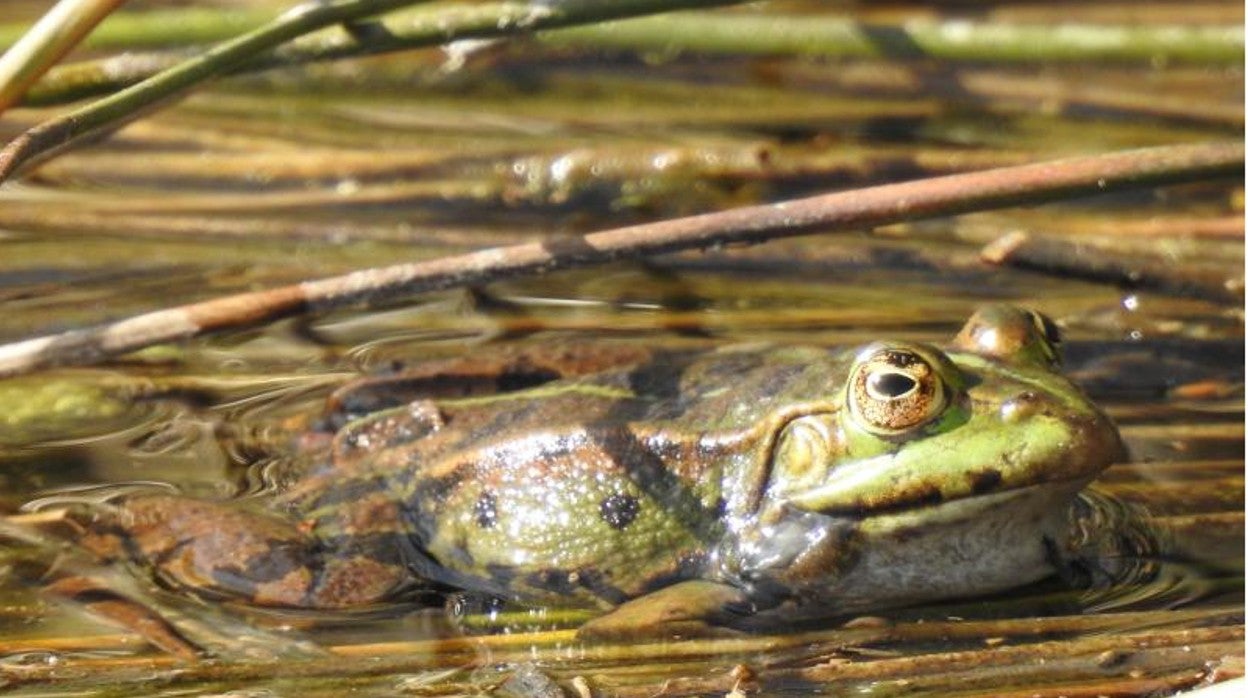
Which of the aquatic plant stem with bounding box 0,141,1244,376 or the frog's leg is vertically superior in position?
the aquatic plant stem with bounding box 0,141,1244,376

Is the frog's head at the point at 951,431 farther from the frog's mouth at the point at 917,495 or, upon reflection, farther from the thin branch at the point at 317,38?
the thin branch at the point at 317,38

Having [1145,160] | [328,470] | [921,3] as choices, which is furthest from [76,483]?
[921,3]

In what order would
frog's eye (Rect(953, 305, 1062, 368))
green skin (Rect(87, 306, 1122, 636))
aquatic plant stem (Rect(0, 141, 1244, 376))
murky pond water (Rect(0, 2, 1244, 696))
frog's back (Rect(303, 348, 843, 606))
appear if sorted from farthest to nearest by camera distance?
aquatic plant stem (Rect(0, 141, 1244, 376))
frog's back (Rect(303, 348, 843, 606))
frog's eye (Rect(953, 305, 1062, 368))
green skin (Rect(87, 306, 1122, 636))
murky pond water (Rect(0, 2, 1244, 696))

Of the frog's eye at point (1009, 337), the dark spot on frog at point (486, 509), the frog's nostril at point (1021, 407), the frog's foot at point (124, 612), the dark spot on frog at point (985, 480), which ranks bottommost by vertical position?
the frog's foot at point (124, 612)

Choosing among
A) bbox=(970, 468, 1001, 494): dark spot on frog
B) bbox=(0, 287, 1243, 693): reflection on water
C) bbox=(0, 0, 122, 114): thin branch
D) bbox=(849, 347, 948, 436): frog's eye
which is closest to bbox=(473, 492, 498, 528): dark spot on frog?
bbox=(0, 287, 1243, 693): reflection on water

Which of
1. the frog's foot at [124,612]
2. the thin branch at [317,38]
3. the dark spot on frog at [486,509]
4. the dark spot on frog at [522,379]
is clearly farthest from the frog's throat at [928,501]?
the frog's foot at [124,612]

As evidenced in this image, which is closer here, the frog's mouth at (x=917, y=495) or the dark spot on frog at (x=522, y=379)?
the frog's mouth at (x=917, y=495)

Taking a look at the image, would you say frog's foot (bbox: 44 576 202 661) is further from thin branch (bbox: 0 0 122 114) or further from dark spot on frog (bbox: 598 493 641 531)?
thin branch (bbox: 0 0 122 114)
